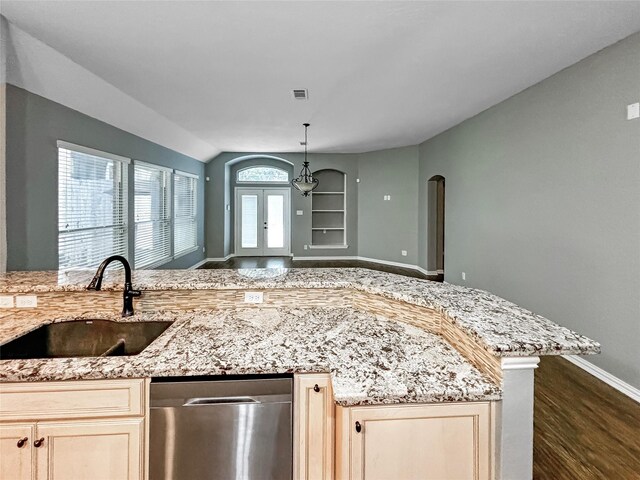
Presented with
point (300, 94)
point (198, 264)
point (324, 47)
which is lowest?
point (198, 264)

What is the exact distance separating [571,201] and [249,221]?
26.0 ft

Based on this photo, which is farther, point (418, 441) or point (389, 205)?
point (389, 205)

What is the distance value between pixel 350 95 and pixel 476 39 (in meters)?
1.68

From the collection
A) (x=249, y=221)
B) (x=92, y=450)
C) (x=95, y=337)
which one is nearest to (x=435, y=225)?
(x=249, y=221)

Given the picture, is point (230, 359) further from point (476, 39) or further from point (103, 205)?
point (103, 205)

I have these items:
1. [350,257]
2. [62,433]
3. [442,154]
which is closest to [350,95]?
[442,154]

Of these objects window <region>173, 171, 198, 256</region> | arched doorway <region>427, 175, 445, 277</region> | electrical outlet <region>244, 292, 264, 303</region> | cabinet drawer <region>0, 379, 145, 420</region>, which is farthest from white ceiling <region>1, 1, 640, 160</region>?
arched doorway <region>427, 175, 445, 277</region>

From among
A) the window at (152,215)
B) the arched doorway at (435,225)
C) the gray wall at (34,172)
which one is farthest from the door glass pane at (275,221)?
the gray wall at (34,172)

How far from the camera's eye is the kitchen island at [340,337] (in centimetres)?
114

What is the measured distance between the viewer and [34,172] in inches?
125

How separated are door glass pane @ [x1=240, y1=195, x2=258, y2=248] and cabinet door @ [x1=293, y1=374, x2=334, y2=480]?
8780 millimetres

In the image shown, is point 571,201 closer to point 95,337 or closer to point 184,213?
point 95,337

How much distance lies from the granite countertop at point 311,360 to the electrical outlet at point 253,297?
0.76 ft

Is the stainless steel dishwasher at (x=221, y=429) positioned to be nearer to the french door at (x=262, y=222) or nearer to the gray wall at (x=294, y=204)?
the gray wall at (x=294, y=204)
